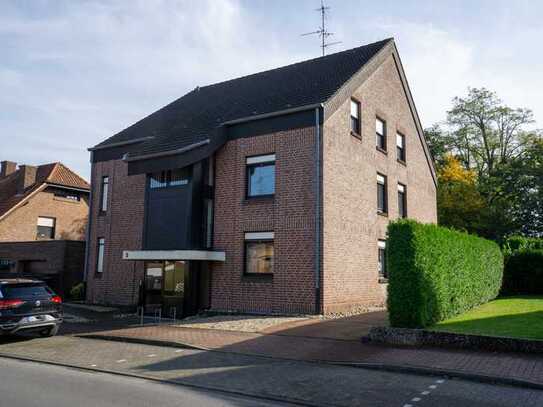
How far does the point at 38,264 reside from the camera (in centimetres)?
2558

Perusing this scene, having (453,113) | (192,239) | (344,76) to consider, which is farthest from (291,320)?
(453,113)

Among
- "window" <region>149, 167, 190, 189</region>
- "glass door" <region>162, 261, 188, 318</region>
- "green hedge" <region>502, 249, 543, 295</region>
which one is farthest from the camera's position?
"green hedge" <region>502, 249, 543, 295</region>

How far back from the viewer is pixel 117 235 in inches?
839

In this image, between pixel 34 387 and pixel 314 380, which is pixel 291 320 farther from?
pixel 34 387

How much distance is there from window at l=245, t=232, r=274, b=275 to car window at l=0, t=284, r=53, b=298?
264 inches

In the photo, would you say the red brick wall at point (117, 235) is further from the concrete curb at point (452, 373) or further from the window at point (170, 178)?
the concrete curb at point (452, 373)

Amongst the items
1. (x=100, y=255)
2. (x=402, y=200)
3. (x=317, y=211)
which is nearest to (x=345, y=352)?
(x=317, y=211)

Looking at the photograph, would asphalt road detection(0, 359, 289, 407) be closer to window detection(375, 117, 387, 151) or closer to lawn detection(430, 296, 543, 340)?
lawn detection(430, 296, 543, 340)

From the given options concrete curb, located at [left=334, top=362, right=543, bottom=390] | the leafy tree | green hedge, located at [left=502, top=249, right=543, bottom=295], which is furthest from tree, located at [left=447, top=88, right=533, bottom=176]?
concrete curb, located at [left=334, top=362, right=543, bottom=390]

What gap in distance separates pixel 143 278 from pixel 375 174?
10.2m

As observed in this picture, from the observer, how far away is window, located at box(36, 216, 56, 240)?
3145 cm

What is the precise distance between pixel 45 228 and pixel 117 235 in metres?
13.2

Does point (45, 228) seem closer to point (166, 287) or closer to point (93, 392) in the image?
point (166, 287)

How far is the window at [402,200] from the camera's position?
22.8 metres
